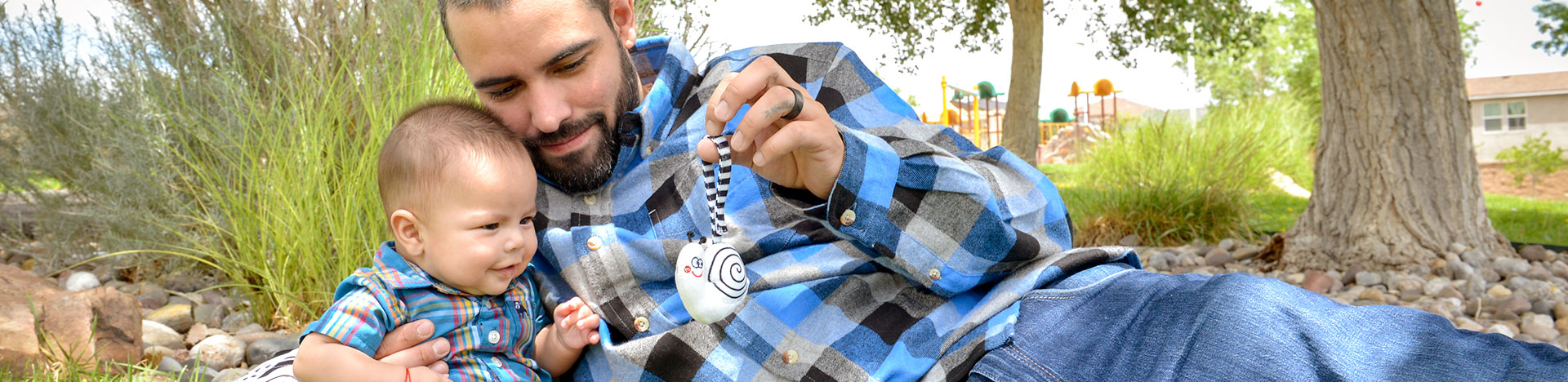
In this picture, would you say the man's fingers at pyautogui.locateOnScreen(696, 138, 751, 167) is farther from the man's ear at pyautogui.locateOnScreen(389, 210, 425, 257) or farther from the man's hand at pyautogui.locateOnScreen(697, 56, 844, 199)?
the man's ear at pyautogui.locateOnScreen(389, 210, 425, 257)

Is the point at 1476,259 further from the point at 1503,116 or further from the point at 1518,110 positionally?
the point at 1503,116

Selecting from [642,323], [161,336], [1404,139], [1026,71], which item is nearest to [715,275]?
[642,323]

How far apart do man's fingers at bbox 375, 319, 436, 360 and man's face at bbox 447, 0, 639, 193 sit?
41 centimetres

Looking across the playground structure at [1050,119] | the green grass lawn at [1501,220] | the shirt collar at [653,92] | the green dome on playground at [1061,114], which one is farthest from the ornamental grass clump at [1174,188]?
the green dome on playground at [1061,114]

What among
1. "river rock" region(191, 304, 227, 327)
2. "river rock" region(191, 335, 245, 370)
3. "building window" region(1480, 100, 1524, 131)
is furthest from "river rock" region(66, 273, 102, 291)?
"building window" region(1480, 100, 1524, 131)

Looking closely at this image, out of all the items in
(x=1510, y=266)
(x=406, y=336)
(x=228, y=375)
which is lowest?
(x=1510, y=266)

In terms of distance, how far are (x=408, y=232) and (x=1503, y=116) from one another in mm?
45526

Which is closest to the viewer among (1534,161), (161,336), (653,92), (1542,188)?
(653,92)

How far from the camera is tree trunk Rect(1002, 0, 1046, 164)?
1128 cm

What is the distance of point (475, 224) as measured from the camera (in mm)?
1555

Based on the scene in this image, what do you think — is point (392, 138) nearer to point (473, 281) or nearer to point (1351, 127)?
point (473, 281)

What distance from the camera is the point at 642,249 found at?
1.69 meters

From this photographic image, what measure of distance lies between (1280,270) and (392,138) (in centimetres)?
470

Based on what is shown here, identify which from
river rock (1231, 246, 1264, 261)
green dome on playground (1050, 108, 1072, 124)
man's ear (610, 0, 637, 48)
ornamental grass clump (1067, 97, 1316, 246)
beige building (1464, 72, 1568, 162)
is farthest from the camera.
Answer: beige building (1464, 72, 1568, 162)
